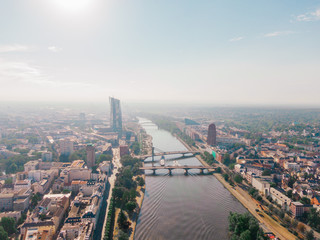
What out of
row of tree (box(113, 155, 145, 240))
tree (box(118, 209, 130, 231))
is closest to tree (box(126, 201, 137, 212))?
row of tree (box(113, 155, 145, 240))

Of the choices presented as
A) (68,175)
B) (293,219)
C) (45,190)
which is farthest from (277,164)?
(45,190)

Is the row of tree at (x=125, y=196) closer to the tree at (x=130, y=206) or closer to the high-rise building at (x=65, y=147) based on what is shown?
the tree at (x=130, y=206)

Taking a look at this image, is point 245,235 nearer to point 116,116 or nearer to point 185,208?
point 185,208

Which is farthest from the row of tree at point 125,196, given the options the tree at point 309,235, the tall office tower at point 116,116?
the tall office tower at point 116,116

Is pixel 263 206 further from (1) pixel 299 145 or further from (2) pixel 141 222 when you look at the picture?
(1) pixel 299 145

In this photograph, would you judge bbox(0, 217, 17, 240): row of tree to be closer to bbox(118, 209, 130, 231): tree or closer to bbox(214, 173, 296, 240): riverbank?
bbox(118, 209, 130, 231): tree
